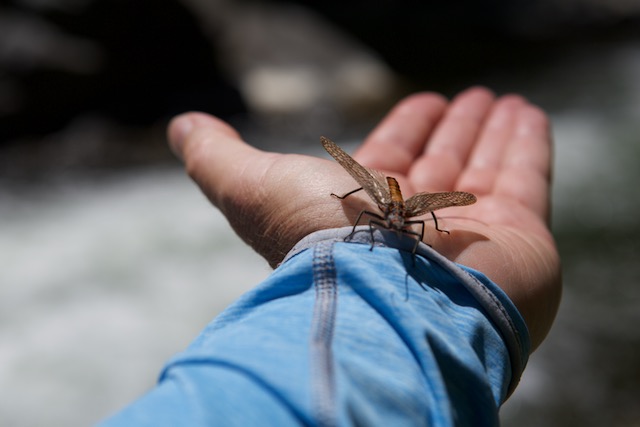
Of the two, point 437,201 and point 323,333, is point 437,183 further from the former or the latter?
point 323,333

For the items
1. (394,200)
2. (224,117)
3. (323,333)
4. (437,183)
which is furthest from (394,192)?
(224,117)

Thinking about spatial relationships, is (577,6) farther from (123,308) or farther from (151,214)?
(123,308)

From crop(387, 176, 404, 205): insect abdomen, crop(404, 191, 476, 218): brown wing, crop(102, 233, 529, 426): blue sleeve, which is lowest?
crop(102, 233, 529, 426): blue sleeve

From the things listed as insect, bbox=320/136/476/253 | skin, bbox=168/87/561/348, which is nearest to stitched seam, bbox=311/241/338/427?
insect, bbox=320/136/476/253

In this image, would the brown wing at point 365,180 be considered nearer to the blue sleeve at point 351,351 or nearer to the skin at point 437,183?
the skin at point 437,183

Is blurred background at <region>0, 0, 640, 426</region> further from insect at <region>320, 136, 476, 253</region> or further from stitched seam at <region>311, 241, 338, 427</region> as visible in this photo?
stitched seam at <region>311, 241, 338, 427</region>

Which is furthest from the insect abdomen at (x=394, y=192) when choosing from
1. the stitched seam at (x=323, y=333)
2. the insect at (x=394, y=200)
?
the stitched seam at (x=323, y=333)

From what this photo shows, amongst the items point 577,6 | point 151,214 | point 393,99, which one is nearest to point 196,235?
point 151,214
